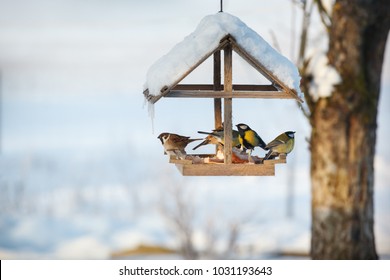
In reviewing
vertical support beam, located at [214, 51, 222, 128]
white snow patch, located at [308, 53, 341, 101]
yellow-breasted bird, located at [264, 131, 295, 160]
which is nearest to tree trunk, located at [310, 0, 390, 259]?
white snow patch, located at [308, 53, 341, 101]

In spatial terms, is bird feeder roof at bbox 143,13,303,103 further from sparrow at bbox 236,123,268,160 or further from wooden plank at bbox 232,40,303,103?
sparrow at bbox 236,123,268,160

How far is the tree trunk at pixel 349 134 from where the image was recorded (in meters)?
3.99

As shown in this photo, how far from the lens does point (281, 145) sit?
2475mm

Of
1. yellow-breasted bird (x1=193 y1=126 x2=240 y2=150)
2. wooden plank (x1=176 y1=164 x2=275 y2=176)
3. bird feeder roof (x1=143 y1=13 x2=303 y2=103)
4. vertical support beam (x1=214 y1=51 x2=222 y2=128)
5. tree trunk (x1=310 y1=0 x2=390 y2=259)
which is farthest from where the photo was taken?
tree trunk (x1=310 y1=0 x2=390 y2=259)

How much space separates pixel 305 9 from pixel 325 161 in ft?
3.53

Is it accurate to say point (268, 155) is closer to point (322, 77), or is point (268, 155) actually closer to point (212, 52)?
point (212, 52)

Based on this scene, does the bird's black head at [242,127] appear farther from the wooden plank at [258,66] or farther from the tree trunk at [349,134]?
the tree trunk at [349,134]

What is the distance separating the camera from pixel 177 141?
2.54 m

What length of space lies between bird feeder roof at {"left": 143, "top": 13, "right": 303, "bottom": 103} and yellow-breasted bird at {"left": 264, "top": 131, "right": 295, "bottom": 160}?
0.20 m

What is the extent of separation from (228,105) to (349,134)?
6.18ft

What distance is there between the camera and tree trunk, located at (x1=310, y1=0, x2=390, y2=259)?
13.1 ft

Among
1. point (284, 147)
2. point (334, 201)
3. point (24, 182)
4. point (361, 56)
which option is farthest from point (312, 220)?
point (24, 182)

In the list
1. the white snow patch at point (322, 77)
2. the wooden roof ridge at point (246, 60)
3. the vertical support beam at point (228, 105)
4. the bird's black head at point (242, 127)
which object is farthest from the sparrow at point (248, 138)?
the white snow patch at point (322, 77)
